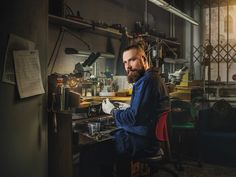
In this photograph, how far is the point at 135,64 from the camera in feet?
8.01

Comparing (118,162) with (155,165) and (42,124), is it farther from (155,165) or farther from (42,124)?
(42,124)

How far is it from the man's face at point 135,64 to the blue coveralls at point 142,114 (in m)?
0.16

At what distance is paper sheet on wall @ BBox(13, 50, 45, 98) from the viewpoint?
1.86 metres

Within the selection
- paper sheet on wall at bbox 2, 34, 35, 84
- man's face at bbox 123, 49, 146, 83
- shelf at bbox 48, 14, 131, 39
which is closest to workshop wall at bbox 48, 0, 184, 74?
shelf at bbox 48, 14, 131, 39

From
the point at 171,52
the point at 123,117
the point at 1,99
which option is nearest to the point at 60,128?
the point at 123,117

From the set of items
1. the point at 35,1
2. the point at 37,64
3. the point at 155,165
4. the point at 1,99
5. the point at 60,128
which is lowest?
the point at 155,165

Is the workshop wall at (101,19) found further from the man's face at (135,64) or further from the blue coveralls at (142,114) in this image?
the blue coveralls at (142,114)

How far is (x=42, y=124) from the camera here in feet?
7.25

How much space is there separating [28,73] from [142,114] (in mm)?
832

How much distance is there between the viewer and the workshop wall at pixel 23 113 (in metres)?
1.73

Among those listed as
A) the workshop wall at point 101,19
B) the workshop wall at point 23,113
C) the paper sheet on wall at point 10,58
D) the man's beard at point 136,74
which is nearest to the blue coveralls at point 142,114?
the man's beard at point 136,74

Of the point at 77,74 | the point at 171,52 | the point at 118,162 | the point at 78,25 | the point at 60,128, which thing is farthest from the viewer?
the point at 171,52

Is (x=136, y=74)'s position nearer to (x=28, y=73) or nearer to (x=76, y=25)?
(x=28, y=73)

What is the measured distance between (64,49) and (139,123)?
1752mm
